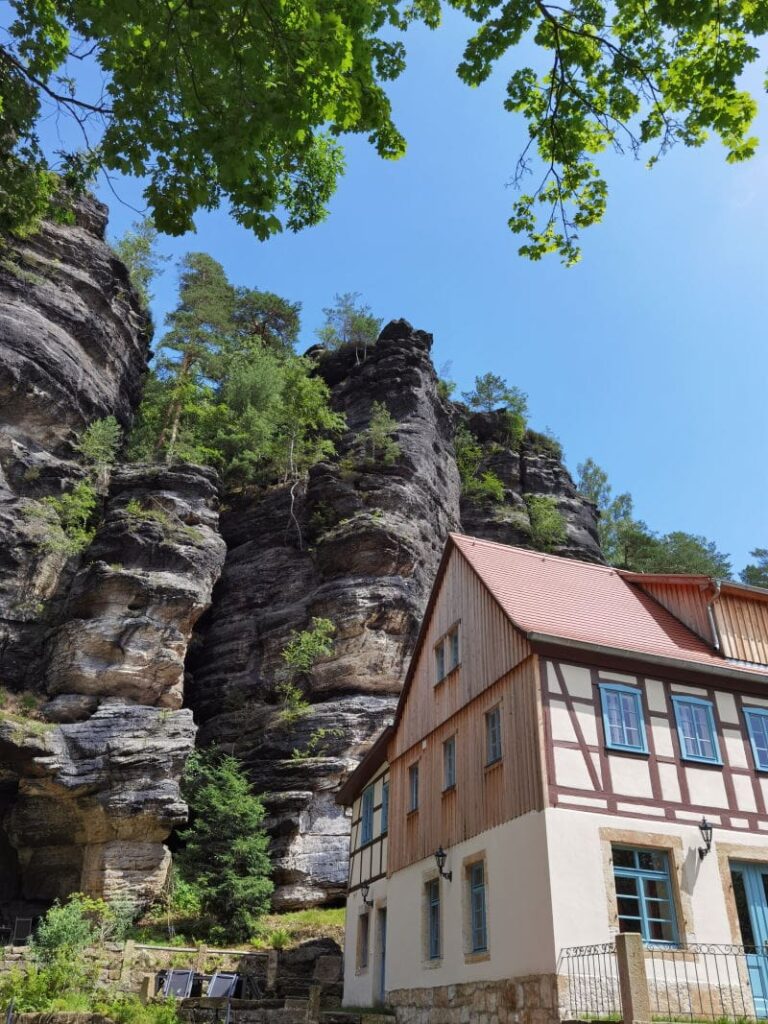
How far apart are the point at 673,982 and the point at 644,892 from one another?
1.19 m

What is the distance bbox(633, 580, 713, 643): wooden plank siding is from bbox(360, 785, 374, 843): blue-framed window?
29.5 ft

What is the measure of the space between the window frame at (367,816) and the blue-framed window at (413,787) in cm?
274

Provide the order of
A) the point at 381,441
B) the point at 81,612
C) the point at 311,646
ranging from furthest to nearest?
1. the point at 381,441
2. the point at 311,646
3. the point at 81,612

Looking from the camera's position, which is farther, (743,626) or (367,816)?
(367,816)

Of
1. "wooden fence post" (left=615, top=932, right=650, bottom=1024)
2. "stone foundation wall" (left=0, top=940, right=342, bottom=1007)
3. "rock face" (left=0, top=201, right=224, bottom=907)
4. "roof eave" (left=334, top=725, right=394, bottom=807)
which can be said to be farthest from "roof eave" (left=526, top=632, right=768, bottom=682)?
"rock face" (left=0, top=201, right=224, bottom=907)

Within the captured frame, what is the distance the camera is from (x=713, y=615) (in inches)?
601

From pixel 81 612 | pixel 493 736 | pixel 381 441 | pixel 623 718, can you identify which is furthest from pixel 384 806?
pixel 381 441

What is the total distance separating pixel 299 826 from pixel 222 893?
3.31 m

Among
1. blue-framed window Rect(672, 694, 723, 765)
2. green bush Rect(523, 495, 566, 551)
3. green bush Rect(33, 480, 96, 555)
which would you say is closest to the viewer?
blue-framed window Rect(672, 694, 723, 765)

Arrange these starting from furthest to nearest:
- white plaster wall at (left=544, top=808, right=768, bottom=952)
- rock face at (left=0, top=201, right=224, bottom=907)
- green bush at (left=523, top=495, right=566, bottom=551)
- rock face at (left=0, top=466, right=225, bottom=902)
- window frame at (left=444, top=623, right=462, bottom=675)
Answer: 1. green bush at (left=523, top=495, right=566, bottom=551)
2. rock face at (left=0, top=201, right=224, bottom=907)
3. rock face at (left=0, top=466, right=225, bottom=902)
4. window frame at (left=444, top=623, right=462, bottom=675)
5. white plaster wall at (left=544, top=808, right=768, bottom=952)

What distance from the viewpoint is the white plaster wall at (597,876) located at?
35.6 feet

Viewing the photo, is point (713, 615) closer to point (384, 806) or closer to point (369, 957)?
point (384, 806)

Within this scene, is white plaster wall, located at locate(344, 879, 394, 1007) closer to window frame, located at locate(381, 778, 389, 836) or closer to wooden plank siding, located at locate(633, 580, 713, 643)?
window frame, located at locate(381, 778, 389, 836)

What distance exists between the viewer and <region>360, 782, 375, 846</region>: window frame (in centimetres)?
1966
